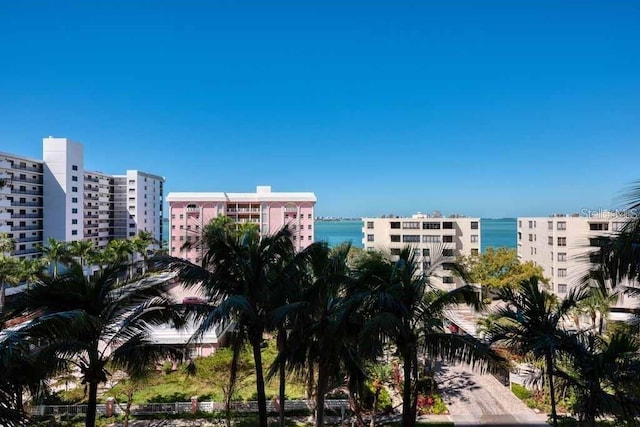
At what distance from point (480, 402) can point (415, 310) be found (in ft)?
39.1

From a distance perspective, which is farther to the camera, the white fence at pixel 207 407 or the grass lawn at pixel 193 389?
the grass lawn at pixel 193 389

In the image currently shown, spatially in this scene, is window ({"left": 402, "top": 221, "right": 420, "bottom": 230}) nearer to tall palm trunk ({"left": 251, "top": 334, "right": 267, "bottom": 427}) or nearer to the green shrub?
the green shrub

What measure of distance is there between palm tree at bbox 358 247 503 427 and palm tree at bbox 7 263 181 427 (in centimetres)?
454

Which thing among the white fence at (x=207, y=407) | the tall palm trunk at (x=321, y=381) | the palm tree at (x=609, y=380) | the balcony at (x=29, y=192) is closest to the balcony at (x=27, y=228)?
the balcony at (x=29, y=192)

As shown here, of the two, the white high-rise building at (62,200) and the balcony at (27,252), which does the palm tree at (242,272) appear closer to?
the white high-rise building at (62,200)

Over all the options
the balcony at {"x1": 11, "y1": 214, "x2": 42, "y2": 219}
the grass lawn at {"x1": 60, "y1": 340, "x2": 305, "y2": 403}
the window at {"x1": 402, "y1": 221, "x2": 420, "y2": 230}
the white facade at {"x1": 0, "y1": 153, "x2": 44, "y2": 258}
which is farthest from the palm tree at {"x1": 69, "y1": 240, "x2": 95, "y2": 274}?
the window at {"x1": 402, "y1": 221, "x2": 420, "y2": 230}

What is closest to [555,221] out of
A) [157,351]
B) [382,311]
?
[382,311]

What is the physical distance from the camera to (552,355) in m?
7.25

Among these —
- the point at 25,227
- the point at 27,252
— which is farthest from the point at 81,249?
the point at 25,227

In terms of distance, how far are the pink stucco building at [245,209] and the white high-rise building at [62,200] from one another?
13.2 m

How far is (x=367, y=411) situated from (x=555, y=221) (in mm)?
32309

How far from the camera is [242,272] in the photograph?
8844mm

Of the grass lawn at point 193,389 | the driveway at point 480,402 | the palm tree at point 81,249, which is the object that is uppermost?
the palm tree at point 81,249

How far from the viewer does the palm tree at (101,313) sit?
7.17m
